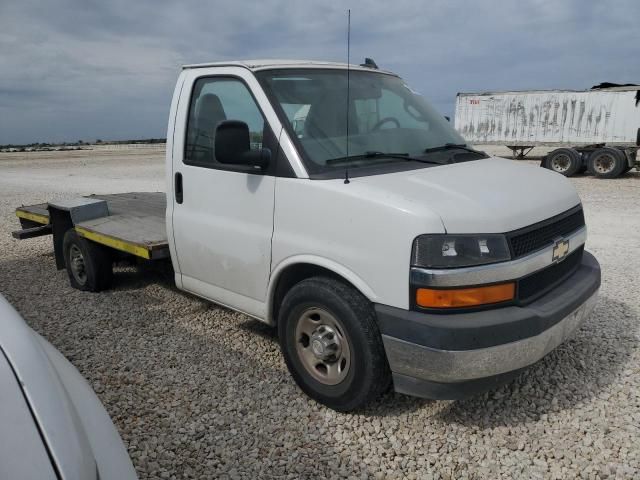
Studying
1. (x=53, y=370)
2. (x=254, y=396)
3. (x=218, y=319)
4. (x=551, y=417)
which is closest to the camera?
(x=53, y=370)

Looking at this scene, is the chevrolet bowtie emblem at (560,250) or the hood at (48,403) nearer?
the hood at (48,403)

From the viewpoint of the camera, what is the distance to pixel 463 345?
2643 mm

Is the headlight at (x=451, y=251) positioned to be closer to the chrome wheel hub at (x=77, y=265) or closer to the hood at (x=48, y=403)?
the hood at (x=48, y=403)

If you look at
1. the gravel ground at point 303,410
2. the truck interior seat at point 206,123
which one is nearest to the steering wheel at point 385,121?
the truck interior seat at point 206,123

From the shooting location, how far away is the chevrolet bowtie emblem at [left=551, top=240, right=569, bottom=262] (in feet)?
10.2

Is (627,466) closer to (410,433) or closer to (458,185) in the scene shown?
(410,433)

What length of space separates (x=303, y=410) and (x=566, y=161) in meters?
18.8

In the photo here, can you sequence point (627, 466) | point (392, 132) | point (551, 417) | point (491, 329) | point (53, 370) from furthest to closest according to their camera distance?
1. point (392, 132)
2. point (551, 417)
3. point (627, 466)
4. point (491, 329)
5. point (53, 370)

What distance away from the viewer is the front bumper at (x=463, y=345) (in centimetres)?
265

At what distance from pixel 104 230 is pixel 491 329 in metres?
4.01

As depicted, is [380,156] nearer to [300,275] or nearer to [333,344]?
[300,275]

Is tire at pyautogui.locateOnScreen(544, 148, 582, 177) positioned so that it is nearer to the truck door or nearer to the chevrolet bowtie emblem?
the chevrolet bowtie emblem

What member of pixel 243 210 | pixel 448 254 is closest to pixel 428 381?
pixel 448 254

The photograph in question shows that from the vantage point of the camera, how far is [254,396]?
11.6 feet
